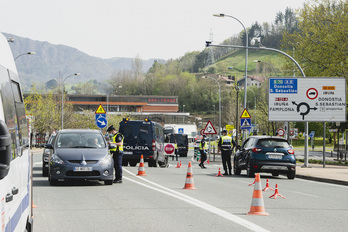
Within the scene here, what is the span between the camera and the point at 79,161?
16906 millimetres

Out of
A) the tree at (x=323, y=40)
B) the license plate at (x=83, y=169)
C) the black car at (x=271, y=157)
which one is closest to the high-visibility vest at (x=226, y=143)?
the black car at (x=271, y=157)

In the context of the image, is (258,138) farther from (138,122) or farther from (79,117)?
(79,117)

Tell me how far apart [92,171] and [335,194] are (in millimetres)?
6804

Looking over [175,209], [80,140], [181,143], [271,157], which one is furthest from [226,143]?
[181,143]

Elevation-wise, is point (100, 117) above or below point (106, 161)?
above

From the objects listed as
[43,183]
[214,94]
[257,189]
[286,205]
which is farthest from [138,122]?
[214,94]

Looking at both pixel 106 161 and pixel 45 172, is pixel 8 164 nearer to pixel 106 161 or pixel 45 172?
pixel 106 161

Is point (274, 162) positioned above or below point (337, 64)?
below

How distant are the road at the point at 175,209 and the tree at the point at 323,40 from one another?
24.5 m

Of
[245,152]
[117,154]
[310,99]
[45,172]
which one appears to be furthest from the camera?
[310,99]

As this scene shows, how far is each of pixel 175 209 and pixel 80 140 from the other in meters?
6.87

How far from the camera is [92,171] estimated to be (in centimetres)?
1688

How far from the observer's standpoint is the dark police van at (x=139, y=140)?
3078 centimetres

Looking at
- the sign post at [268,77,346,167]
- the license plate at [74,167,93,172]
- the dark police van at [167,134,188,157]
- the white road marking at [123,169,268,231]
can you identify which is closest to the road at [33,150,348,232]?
the white road marking at [123,169,268,231]
